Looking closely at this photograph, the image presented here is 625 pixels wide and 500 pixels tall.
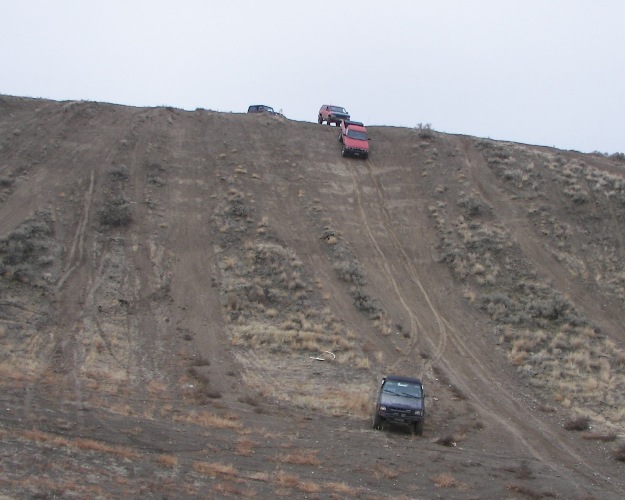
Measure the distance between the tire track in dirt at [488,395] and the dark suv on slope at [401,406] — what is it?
10.4 feet

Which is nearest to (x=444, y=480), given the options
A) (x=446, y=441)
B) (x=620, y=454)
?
(x=446, y=441)

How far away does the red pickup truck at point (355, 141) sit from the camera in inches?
1726

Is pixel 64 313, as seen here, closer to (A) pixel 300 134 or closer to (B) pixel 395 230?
(B) pixel 395 230

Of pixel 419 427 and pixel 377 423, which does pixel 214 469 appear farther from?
pixel 419 427

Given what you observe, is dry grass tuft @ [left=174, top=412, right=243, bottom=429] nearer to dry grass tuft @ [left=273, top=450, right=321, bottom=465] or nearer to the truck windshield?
dry grass tuft @ [left=273, top=450, right=321, bottom=465]

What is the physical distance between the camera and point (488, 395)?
24.1 meters

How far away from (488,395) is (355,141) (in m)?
24.2

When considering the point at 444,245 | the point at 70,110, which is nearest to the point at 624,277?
the point at 444,245

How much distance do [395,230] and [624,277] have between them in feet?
40.3

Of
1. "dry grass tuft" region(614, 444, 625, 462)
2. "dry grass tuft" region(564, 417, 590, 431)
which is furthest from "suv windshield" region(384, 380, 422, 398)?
"dry grass tuft" region(614, 444, 625, 462)

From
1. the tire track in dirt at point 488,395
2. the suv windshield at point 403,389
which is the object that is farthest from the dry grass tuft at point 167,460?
the tire track in dirt at point 488,395

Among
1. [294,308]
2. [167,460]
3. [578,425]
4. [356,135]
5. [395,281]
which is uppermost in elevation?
[356,135]

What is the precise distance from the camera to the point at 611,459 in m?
18.5

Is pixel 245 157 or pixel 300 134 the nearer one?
pixel 245 157
